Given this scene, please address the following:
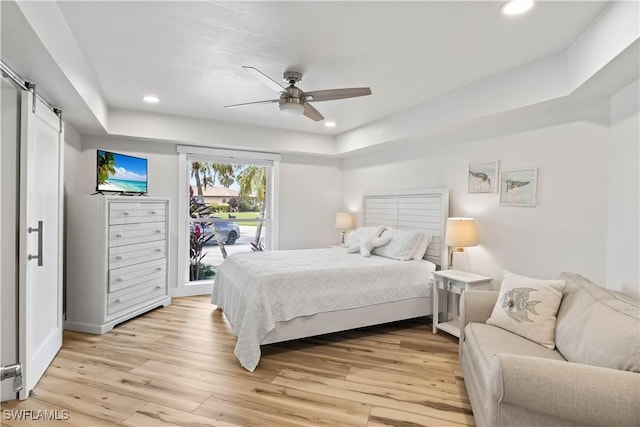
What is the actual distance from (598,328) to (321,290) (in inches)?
78.0

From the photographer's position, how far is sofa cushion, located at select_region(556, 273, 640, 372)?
1458 millimetres

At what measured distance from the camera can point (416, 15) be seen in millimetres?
2041

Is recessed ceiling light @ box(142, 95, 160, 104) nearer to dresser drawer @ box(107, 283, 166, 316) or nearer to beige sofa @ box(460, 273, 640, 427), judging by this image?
dresser drawer @ box(107, 283, 166, 316)

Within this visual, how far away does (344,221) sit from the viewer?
17.6 ft

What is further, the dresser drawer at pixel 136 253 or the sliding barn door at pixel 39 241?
A: the dresser drawer at pixel 136 253

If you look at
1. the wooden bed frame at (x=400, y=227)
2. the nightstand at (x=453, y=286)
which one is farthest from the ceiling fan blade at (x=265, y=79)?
the nightstand at (x=453, y=286)

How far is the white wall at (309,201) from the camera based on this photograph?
5438 millimetres

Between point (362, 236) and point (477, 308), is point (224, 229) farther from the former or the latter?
point (477, 308)

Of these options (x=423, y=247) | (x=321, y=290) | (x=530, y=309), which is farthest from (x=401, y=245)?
(x=530, y=309)

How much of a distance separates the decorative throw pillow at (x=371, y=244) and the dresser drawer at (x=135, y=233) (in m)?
2.53

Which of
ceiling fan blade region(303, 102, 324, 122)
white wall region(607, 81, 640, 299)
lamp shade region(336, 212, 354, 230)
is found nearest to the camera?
white wall region(607, 81, 640, 299)

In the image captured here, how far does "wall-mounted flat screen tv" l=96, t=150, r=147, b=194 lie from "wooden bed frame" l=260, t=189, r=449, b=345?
2.49 metres

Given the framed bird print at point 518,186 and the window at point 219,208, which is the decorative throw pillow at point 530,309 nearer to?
the framed bird print at point 518,186

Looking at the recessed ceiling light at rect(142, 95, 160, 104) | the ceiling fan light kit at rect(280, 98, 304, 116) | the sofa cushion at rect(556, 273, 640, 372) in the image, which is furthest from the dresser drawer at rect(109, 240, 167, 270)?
the sofa cushion at rect(556, 273, 640, 372)
